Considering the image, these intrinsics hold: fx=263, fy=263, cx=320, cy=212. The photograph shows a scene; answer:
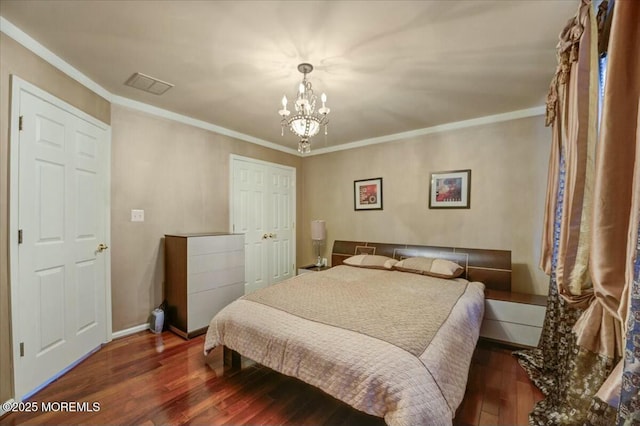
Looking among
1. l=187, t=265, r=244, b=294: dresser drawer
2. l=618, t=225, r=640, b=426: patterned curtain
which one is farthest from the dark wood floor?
l=618, t=225, r=640, b=426: patterned curtain

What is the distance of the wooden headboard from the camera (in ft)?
9.37

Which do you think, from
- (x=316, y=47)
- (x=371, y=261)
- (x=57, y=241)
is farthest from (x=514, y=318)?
(x=57, y=241)

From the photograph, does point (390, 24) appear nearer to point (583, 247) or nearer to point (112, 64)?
point (583, 247)

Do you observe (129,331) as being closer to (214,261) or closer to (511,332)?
(214,261)

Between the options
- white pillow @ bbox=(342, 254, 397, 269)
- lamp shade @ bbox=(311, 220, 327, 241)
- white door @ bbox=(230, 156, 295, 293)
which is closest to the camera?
white pillow @ bbox=(342, 254, 397, 269)

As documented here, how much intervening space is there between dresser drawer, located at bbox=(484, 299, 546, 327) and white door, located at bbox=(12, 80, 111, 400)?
146 inches

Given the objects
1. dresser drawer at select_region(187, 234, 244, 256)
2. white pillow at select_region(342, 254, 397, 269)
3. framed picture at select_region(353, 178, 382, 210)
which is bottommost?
white pillow at select_region(342, 254, 397, 269)

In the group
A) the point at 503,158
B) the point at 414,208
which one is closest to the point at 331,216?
the point at 414,208

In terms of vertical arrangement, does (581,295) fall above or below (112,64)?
below

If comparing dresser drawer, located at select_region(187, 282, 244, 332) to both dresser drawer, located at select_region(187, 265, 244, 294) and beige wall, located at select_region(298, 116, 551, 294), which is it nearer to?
dresser drawer, located at select_region(187, 265, 244, 294)

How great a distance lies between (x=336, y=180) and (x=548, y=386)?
134 inches

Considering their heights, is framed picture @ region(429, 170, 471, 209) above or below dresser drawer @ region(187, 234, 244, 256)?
above

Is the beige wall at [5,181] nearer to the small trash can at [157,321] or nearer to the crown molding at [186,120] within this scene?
the crown molding at [186,120]

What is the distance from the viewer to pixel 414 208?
3646mm
